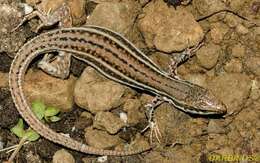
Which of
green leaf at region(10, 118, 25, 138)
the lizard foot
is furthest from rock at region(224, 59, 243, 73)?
green leaf at region(10, 118, 25, 138)

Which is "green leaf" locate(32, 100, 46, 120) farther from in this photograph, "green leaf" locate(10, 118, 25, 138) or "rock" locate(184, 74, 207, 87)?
"rock" locate(184, 74, 207, 87)

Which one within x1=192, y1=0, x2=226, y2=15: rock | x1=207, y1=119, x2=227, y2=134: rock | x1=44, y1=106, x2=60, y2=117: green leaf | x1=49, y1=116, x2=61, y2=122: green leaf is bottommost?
x1=207, y1=119, x2=227, y2=134: rock

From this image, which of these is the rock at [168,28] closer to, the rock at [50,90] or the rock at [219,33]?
the rock at [219,33]

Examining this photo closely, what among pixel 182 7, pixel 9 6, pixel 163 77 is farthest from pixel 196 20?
pixel 9 6

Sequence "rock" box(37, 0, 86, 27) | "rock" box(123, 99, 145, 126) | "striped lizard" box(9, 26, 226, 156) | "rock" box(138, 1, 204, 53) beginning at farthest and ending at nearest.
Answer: "rock" box(123, 99, 145, 126) → "rock" box(37, 0, 86, 27) → "rock" box(138, 1, 204, 53) → "striped lizard" box(9, 26, 226, 156)

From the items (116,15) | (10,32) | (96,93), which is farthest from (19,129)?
(116,15)

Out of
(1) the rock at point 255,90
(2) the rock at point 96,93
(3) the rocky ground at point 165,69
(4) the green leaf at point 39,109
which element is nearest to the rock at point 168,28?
(3) the rocky ground at point 165,69
